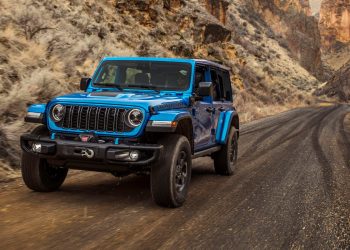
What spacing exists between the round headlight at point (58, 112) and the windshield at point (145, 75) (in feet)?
4.09

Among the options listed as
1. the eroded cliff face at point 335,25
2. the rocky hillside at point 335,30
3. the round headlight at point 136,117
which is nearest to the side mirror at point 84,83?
the round headlight at point 136,117

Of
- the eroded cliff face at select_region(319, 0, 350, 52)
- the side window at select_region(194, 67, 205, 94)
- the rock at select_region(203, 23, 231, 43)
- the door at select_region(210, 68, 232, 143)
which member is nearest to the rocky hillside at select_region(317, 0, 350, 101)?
the eroded cliff face at select_region(319, 0, 350, 52)

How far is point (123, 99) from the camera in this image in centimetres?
576

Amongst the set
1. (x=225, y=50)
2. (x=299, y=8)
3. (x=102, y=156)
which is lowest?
(x=102, y=156)

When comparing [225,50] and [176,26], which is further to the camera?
[225,50]

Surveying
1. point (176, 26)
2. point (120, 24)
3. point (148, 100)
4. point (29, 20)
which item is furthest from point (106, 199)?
point (176, 26)

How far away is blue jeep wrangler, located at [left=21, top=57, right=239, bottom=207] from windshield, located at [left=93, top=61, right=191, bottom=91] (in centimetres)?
2

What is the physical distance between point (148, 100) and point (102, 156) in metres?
0.94

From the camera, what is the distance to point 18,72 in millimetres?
10891

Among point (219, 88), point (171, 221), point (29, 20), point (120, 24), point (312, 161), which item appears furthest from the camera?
point (120, 24)

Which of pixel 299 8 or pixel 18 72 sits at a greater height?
pixel 299 8

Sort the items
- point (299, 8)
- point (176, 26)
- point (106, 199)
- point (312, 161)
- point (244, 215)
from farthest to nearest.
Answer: point (299, 8) → point (176, 26) → point (312, 161) → point (106, 199) → point (244, 215)

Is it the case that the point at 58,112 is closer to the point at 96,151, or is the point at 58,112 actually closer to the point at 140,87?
the point at 96,151

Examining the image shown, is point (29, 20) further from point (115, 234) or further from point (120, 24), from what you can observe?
point (115, 234)
